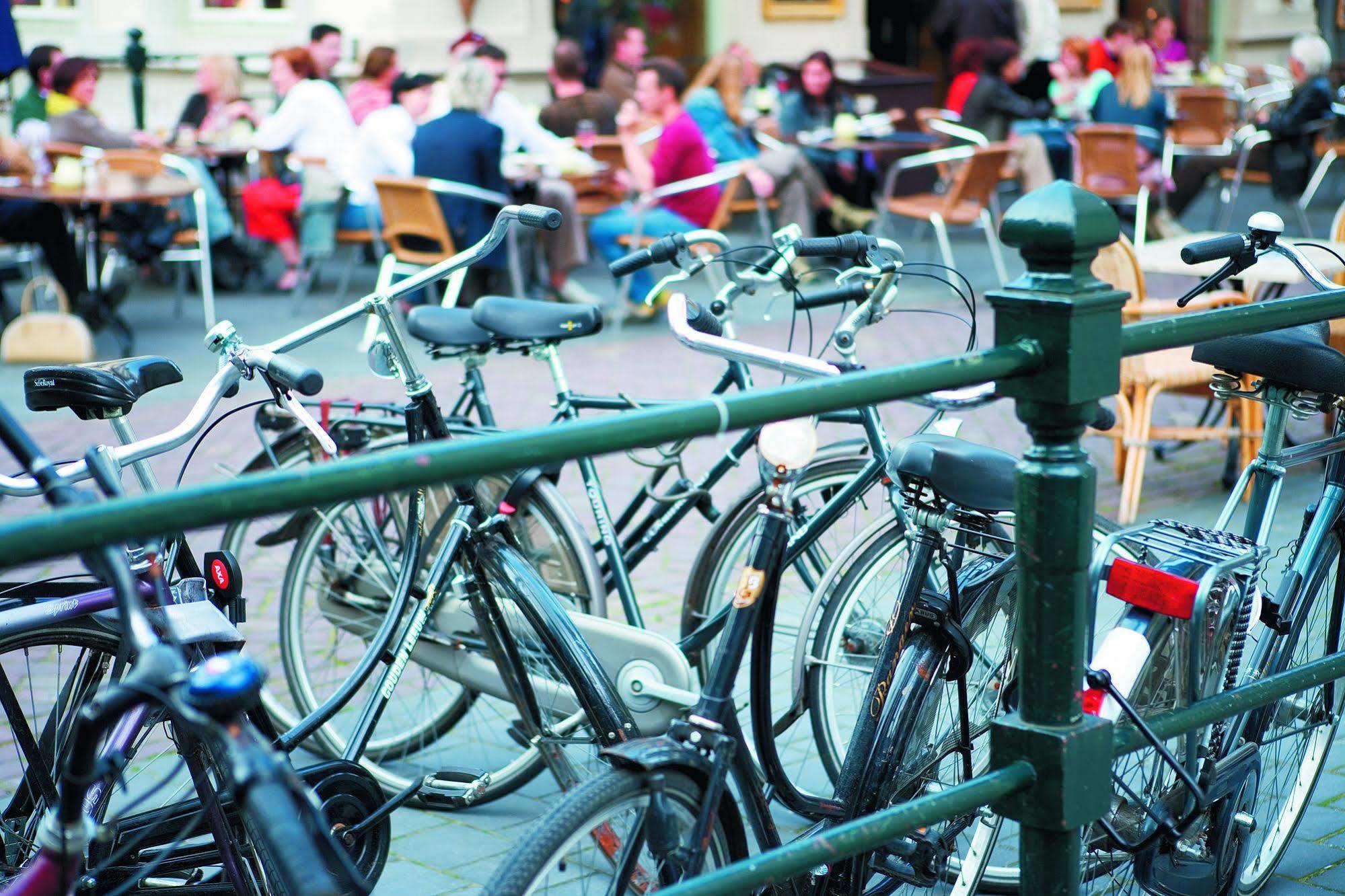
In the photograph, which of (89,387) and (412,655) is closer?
(89,387)

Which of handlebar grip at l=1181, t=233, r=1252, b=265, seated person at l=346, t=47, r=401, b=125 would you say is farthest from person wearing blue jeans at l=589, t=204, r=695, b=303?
handlebar grip at l=1181, t=233, r=1252, b=265

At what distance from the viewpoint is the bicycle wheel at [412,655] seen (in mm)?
3471

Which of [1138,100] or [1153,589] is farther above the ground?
[1138,100]

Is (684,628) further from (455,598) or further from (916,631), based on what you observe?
(916,631)

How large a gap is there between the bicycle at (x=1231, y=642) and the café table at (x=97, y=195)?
7.11 meters

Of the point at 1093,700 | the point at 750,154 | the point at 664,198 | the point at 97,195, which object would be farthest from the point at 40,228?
the point at 1093,700

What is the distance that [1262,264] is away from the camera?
214 inches

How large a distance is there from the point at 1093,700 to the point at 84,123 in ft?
31.8

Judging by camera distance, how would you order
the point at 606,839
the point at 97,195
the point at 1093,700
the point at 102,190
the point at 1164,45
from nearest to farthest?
the point at 606,839, the point at 1093,700, the point at 97,195, the point at 102,190, the point at 1164,45

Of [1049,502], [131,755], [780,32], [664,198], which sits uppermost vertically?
[780,32]

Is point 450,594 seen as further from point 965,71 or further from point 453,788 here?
point 965,71

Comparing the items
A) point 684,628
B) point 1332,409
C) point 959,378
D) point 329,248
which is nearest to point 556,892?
point 959,378

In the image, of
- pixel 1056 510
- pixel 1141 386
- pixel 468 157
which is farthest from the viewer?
pixel 468 157

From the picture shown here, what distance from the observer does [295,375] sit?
8.43 feet
